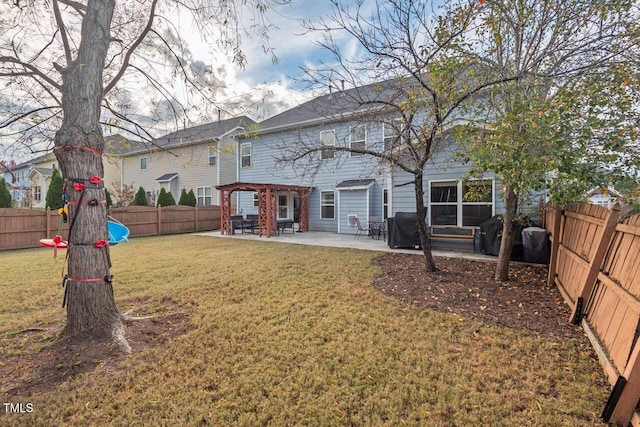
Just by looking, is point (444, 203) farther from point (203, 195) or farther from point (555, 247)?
point (203, 195)

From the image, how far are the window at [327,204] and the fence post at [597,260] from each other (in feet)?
35.4

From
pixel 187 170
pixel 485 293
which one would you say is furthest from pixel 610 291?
pixel 187 170

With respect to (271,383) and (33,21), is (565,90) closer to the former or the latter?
(271,383)

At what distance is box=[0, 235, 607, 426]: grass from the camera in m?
2.16

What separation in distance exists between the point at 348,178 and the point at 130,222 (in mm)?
9836

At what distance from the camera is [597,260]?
131 inches

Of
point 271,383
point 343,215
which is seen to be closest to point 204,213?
point 343,215

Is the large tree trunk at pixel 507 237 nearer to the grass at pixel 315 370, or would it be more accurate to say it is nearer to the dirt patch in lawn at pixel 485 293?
the dirt patch in lawn at pixel 485 293

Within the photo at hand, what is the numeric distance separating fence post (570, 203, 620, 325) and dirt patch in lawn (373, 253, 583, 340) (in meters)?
0.24

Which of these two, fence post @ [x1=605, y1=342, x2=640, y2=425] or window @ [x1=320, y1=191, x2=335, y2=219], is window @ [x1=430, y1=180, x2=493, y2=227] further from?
fence post @ [x1=605, y1=342, x2=640, y2=425]

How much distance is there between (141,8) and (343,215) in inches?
405

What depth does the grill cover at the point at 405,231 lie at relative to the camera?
29.7ft

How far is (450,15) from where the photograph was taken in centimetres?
470

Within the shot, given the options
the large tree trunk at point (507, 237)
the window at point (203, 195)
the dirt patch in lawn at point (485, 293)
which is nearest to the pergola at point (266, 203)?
the window at point (203, 195)
